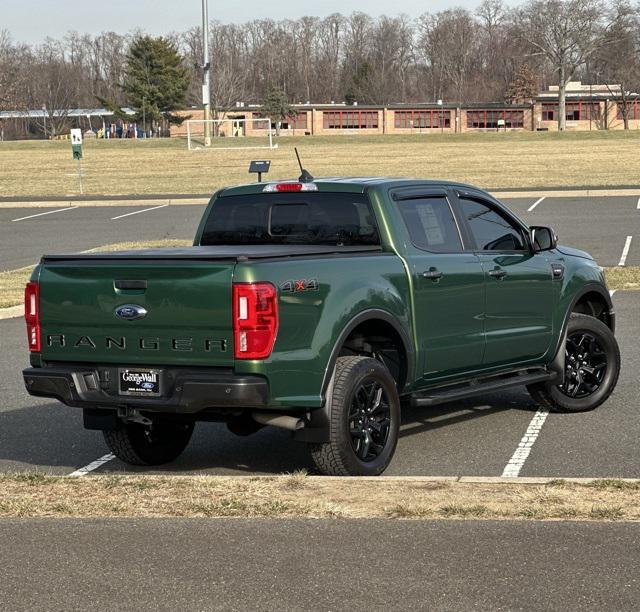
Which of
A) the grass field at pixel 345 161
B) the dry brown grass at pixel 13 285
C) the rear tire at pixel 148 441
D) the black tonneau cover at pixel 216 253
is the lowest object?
the grass field at pixel 345 161

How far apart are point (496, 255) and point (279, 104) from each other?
10907 centimetres

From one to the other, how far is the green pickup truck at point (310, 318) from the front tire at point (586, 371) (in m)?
0.25

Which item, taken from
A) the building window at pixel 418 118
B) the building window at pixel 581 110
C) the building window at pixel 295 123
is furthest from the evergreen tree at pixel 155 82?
the building window at pixel 581 110

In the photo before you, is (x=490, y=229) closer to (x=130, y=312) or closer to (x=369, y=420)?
(x=369, y=420)

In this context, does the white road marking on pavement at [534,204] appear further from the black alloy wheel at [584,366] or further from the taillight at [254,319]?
the taillight at [254,319]

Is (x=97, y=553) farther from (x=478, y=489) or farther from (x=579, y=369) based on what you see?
(x=579, y=369)

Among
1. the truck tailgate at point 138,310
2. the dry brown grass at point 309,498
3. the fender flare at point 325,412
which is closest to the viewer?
the dry brown grass at point 309,498

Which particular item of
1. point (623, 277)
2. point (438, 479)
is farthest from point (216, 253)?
point (623, 277)

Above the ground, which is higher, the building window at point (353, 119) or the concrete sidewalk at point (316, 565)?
the concrete sidewalk at point (316, 565)

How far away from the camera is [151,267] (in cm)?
715

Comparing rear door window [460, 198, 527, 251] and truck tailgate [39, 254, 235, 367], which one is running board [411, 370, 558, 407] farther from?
truck tailgate [39, 254, 235, 367]

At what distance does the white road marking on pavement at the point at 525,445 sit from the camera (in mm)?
7958

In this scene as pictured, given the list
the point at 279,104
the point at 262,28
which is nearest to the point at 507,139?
the point at 279,104

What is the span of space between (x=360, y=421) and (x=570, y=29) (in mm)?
118847
